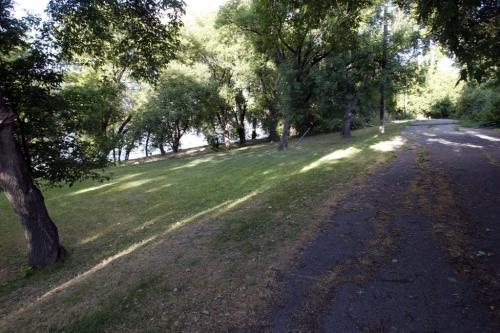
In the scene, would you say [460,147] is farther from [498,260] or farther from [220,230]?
[220,230]

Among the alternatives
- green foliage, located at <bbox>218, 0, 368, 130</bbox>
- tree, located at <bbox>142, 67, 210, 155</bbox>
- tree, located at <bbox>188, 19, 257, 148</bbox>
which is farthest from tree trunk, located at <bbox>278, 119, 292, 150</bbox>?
tree, located at <bbox>142, 67, 210, 155</bbox>

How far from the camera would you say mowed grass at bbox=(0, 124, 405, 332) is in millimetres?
4234

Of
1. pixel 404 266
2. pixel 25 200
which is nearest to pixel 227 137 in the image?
pixel 25 200

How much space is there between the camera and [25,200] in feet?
21.9

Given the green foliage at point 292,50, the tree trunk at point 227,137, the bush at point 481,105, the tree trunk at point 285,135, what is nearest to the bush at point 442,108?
the bush at point 481,105

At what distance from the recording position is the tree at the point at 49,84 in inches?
256

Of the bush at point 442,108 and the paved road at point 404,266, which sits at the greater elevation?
the bush at point 442,108

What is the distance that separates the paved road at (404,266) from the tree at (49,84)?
6.00m

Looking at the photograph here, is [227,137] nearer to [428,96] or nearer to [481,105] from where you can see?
[481,105]

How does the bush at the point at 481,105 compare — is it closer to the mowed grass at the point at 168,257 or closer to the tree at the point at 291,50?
the tree at the point at 291,50

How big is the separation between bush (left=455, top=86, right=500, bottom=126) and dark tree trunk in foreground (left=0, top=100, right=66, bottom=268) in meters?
20.4

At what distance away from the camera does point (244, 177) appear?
14.1 m

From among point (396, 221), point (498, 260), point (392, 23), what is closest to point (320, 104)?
point (392, 23)

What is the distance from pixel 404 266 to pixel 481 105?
2747cm
